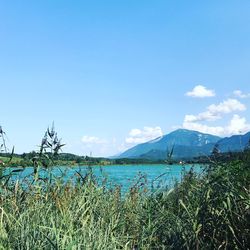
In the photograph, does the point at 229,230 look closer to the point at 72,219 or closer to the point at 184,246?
the point at 184,246

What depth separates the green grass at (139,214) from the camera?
521 cm

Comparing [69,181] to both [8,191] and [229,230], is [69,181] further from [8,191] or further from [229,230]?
[229,230]

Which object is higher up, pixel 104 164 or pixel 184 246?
pixel 104 164

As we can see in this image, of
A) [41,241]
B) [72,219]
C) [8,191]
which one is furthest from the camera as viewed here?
[8,191]

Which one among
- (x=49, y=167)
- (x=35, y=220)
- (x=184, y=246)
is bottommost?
(x=184, y=246)

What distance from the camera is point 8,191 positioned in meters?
6.43

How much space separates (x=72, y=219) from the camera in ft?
16.0

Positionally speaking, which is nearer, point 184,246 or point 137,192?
point 184,246

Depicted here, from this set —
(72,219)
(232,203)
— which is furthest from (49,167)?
(232,203)

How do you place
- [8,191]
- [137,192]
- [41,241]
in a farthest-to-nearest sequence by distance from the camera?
[137,192] < [8,191] < [41,241]

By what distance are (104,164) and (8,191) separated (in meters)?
2.19

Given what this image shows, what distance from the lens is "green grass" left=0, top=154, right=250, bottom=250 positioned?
17.1ft

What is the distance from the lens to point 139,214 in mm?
6613

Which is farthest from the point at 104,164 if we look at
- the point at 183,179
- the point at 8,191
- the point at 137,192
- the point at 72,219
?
the point at 72,219
